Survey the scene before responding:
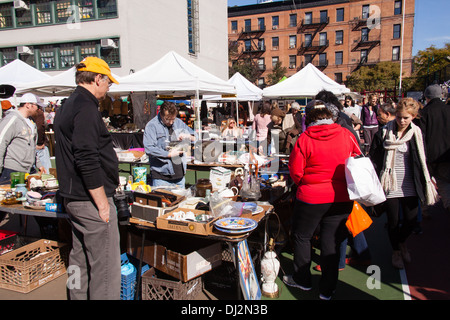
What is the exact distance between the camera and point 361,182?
107 inches

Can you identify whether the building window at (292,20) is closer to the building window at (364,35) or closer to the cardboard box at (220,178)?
the building window at (364,35)

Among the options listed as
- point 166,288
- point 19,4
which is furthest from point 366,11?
point 166,288

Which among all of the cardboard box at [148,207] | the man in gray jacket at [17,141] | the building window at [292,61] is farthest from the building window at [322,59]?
the cardboard box at [148,207]

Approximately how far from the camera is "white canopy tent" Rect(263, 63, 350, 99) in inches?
396

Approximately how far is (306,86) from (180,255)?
27.9ft

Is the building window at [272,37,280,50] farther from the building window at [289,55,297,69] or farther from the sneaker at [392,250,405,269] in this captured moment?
the sneaker at [392,250,405,269]

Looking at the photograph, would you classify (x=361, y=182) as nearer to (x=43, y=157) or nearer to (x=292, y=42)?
(x=43, y=157)

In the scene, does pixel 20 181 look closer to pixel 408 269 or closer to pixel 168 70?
pixel 168 70

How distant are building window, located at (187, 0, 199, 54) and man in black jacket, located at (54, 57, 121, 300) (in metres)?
21.8

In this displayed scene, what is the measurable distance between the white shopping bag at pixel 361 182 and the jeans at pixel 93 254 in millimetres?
1976

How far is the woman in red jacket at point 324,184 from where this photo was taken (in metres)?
2.89

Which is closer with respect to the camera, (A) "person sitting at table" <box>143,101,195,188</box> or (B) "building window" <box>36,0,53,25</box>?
(A) "person sitting at table" <box>143,101,195,188</box>

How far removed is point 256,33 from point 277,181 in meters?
46.4

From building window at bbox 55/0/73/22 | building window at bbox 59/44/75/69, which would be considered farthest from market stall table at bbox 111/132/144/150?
building window at bbox 55/0/73/22
